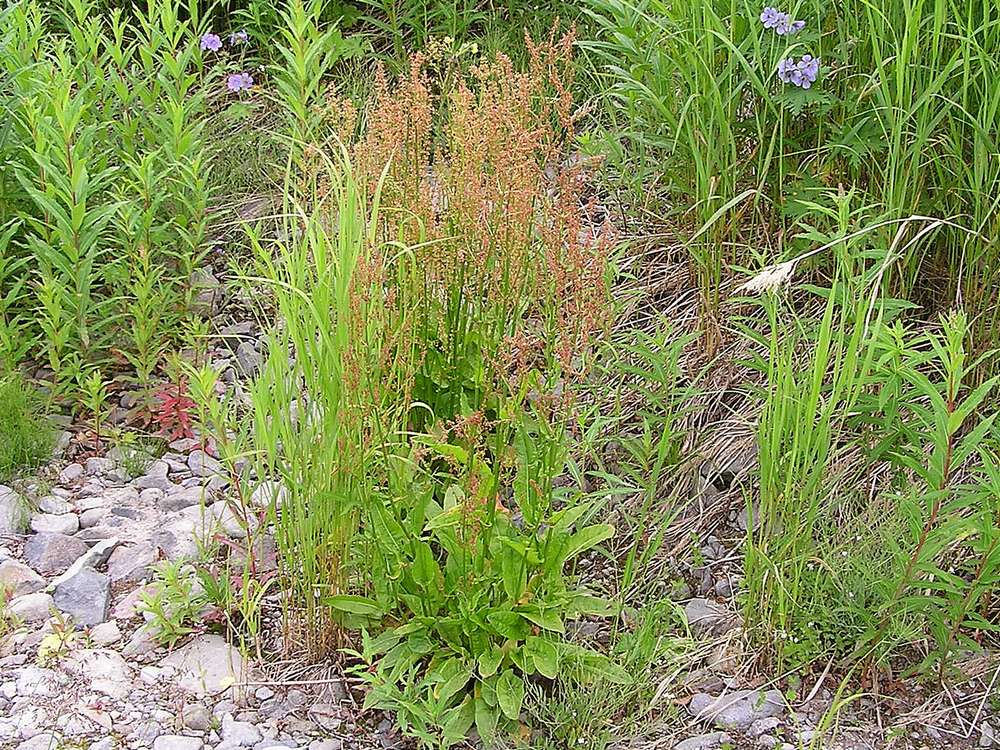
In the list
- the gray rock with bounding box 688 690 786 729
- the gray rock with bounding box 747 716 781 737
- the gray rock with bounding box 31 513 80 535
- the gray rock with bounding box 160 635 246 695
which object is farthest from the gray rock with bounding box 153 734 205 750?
the gray rock with bounding box 747 716 781 737

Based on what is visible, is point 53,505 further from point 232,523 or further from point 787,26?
point 787,26

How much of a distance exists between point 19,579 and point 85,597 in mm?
217

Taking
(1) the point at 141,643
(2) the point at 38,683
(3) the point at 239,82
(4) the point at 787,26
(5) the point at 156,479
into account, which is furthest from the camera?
(3) the point at 239,82

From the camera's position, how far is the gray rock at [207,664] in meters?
2.72

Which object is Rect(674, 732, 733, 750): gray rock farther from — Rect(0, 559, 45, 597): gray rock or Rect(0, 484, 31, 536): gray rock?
Rect(0, 484, 31, 536): gray rock

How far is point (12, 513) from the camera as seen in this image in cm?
326

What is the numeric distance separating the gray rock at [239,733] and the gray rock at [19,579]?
2.35ft

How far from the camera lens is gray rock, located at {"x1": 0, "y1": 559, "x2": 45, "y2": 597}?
9.91ft

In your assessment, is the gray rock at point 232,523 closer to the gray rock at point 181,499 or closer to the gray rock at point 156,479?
the gray rock at point 181,499

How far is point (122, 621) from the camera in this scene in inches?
116

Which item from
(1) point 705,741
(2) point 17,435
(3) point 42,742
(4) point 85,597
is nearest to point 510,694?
(1) point 705,741

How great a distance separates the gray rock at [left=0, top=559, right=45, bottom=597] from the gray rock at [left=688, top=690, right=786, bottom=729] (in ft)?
5.38

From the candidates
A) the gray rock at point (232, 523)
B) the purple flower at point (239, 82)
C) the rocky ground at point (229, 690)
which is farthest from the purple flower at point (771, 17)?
the purple flower at point (239, 82)

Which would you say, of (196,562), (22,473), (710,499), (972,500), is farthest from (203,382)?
(972,500)
